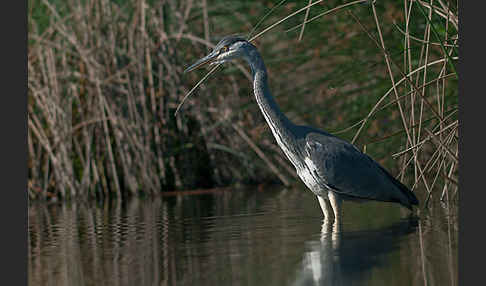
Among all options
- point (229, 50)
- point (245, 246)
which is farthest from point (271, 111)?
point (245, 246)

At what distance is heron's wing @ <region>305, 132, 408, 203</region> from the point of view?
6.73 m

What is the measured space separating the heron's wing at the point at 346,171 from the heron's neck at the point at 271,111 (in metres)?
0.17

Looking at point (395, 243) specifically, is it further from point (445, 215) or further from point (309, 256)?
point (445, 215)

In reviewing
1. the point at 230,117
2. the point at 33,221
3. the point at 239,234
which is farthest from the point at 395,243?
the point at 230,117

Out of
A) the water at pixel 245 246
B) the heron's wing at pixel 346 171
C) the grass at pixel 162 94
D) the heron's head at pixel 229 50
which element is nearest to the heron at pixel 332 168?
the heron's wing at pixel 346 171

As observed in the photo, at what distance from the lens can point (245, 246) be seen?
5688 mm

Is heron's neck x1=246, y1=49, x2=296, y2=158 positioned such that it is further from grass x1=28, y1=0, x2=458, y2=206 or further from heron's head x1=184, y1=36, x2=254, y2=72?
grass x1=28, y1=0, x2=458, y2=206

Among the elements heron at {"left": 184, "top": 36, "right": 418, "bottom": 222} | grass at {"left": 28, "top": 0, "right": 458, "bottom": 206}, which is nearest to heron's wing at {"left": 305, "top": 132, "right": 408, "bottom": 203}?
heron at {"left": 184, "top": 36, "right": 418, "bottom": 222}

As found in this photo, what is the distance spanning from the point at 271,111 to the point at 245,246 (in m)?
1.64

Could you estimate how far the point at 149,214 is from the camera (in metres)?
8.48

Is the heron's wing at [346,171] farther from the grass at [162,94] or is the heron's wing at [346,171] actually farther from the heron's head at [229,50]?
the grass at [162,94]

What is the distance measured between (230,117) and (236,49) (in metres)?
4.01

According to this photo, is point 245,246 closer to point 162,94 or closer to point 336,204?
point 336,204

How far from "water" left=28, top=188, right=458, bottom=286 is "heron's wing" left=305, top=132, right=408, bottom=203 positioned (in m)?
0.24
